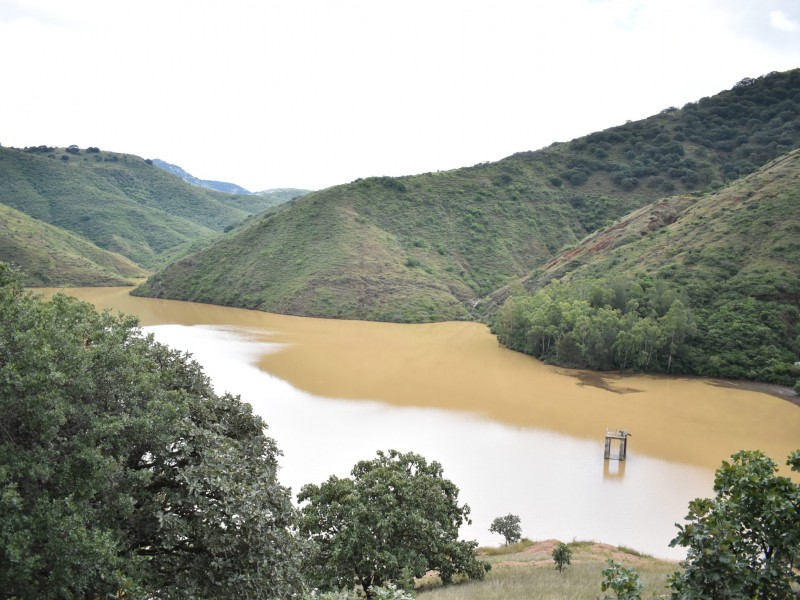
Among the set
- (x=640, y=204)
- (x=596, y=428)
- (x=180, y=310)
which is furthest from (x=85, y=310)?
(x=640, y=204)

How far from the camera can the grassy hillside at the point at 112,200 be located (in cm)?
12281

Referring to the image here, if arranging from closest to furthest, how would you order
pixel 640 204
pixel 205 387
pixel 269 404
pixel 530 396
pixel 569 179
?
pixel 205 387 → pixel 269 404 → pixel 530 396 → pixel 640 204 → pixel 569 179

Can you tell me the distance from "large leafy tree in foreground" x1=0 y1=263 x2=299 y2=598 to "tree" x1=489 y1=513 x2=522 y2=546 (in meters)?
9.31

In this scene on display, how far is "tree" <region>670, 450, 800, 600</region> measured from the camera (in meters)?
4.64

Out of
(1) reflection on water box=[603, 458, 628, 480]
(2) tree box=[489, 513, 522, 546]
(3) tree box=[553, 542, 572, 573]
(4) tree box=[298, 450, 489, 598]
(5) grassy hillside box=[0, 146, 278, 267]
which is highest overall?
(5) grassy hillside box=[0, 146, 278, 267]

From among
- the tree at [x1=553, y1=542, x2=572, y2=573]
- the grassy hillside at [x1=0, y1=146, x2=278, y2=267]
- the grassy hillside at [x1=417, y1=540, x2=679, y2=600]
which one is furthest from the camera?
the grassy hillside at [x1=0, y1=146, x2=278, y2=267]

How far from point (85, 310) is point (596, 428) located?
22.8 m

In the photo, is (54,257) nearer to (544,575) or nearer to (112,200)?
(112,200)

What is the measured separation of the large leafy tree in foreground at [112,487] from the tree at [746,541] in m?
5.32

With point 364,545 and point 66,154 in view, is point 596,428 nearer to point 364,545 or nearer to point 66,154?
point 364,545

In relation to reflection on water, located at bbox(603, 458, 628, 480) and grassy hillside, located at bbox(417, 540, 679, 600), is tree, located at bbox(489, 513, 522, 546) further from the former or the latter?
reflection on water, located at bbox(603, 458, 628, 480)

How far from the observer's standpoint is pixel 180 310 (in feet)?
216

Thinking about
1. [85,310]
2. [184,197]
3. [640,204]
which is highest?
[184,197]

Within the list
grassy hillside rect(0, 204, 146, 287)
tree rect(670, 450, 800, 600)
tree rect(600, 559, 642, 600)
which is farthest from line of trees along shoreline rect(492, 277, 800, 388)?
grassy hillside rect(0, 204, 146, 287)
